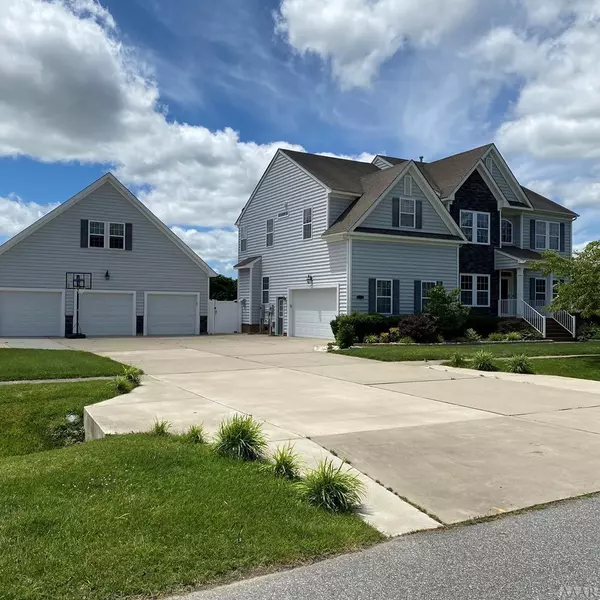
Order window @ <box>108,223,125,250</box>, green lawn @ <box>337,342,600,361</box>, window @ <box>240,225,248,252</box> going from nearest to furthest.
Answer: green lawn @ <box>337,342,600,361</box> → window @ <box>108,223,125,250</box> → window @ <box>240,225,248,252</box>

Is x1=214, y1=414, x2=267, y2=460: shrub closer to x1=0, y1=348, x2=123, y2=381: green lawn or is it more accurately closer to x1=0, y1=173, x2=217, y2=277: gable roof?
x1=0, y1=348, x2=123, y2=381: green lawn

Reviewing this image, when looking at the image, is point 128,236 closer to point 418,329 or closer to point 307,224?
point 307,224

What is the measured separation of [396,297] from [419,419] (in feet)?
58.2

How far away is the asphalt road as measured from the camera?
11.2 ft

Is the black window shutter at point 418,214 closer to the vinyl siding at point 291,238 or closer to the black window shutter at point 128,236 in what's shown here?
the vinyl siding at point 291,238

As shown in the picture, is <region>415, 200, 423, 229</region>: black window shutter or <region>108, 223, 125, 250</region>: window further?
<region>108, 223, 125, 250</region>: window

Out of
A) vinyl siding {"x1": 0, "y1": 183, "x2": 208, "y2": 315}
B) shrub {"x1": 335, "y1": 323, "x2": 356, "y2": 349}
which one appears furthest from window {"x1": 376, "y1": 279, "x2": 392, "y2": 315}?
vinyl siding {"x1": 0, "y1": 183, "x2": 208, "y2": 315}

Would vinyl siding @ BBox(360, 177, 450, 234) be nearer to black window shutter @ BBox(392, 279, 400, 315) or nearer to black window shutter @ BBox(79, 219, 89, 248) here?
black window shutter @ BBox(392, 279, 400, 315)

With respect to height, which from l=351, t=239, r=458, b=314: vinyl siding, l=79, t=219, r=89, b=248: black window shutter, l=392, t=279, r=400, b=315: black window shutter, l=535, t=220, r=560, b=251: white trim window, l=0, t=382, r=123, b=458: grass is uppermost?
l=535, t=220, r=560, b=251: white trim window

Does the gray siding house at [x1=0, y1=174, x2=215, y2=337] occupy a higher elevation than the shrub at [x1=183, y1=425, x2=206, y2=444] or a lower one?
higher

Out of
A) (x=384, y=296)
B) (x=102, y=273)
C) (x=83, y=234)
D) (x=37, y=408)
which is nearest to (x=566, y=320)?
(x=384, y=296)

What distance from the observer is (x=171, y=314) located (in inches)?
1155

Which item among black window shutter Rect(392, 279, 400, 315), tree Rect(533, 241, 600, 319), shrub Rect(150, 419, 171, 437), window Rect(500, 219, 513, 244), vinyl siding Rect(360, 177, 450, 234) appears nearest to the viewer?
shrub Rect(150, 419, 171, 437)

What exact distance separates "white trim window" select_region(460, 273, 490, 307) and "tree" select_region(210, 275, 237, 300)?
27.4 meters
